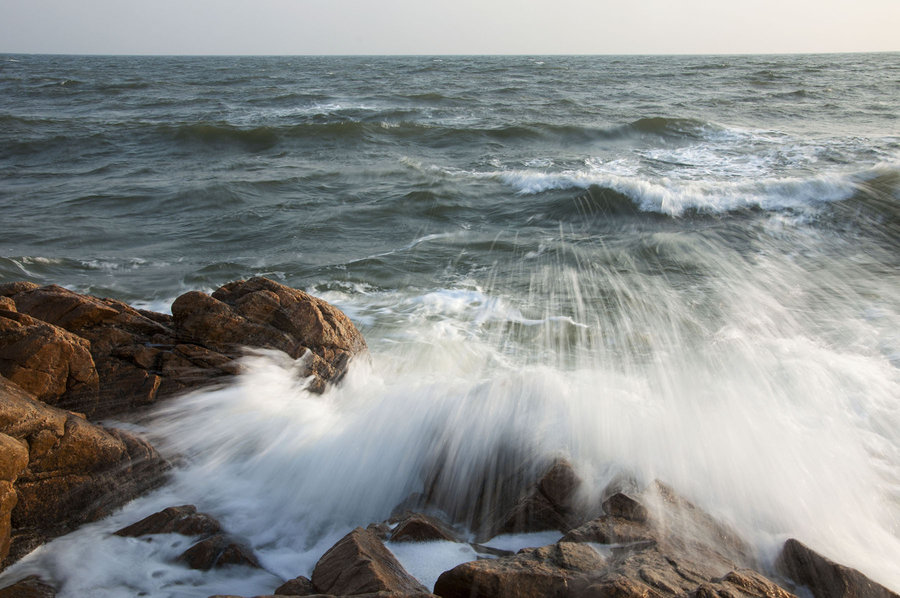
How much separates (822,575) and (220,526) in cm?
264

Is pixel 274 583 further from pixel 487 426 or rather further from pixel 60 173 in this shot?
pixel 60 173

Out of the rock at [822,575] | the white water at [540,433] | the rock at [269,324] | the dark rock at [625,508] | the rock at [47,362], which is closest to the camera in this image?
the rock at [822,575]

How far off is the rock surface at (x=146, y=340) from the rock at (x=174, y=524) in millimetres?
845

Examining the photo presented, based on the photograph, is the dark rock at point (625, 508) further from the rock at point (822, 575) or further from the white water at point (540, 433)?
the rock at point (822, 575)

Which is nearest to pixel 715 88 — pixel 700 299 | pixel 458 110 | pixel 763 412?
pixel 458 110

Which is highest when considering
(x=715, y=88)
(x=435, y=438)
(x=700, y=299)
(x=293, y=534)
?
(x=715, y=88)

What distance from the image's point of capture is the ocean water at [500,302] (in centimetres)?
312

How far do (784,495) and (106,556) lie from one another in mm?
3273

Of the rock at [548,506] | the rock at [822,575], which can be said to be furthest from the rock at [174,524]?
the rock at [822,575]

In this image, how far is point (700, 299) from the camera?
6.24 meters

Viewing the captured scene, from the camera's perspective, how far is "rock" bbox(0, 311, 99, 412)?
305 centimetres

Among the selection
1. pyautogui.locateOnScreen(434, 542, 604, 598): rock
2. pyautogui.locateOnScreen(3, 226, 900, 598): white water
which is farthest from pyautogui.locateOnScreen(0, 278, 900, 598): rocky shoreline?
pyautogui.locateOnScreen(3, 226, 900, 598): white water

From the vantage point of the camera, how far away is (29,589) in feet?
7.70

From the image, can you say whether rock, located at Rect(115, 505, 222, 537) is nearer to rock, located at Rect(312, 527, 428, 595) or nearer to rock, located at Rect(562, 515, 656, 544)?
rock, located at Rect(312, 527, 428, 595)
